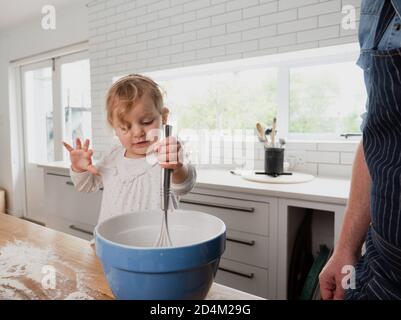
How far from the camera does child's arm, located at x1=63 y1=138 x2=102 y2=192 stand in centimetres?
107

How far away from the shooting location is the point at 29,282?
2.17 ft

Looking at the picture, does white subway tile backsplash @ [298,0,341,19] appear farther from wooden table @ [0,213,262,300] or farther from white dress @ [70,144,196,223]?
wooden table @ [0,213,262,300]

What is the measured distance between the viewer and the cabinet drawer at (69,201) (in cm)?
236

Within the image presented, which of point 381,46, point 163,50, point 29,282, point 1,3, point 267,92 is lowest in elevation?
point 29,282

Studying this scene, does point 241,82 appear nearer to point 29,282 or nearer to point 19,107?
point 29,282

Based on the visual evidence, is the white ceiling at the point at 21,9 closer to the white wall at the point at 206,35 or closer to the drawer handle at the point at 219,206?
the white wall at the point at 206,35

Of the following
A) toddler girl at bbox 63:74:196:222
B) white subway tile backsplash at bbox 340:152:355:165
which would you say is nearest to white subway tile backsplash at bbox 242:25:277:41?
white subway tile backsplash at bbox 340:152:355:165

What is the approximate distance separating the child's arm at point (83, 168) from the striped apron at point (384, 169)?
0.80 metres

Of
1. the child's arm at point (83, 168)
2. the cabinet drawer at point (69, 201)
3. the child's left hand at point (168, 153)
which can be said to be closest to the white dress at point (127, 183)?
the child's arm at point (83, 168)

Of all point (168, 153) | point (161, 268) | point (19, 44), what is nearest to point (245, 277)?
point (168, 153)

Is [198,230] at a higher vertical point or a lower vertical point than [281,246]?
higher

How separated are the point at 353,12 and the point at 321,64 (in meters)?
0.43
